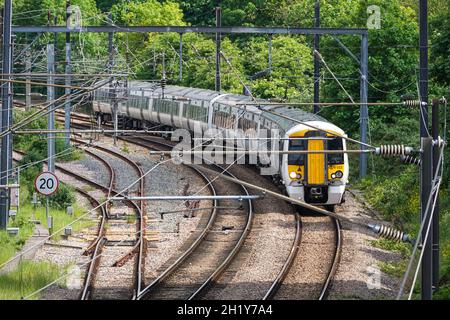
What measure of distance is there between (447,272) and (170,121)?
87.2 ft

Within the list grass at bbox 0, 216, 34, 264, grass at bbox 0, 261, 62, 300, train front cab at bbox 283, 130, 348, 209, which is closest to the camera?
grass at bbox 0, 261, 62, 300

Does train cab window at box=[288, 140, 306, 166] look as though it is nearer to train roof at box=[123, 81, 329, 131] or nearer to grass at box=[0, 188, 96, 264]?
train roof at box=[123, 81, 329, 131]

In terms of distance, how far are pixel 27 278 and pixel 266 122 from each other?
39.9ft

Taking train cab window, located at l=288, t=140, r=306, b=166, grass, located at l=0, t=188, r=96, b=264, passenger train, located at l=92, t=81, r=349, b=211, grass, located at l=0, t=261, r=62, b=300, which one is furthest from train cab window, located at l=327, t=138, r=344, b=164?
grass, located at l=0, t=261, r=62, b=300

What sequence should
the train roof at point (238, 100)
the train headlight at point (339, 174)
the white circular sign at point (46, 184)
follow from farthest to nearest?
the train roof at point (238, 100) < the train headlight at point (339, 174) < the white circular sign at point (46, 184)

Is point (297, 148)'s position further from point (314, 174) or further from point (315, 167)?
point (314, 174)

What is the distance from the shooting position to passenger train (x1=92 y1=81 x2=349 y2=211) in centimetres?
2503

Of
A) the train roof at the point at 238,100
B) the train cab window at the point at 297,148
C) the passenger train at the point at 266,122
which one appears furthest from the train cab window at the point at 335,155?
the train roof at the point at 238,100

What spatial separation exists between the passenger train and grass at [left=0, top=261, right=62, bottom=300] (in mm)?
4378

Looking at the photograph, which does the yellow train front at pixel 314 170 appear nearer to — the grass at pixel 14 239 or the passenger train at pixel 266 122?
the passenger train at pixel 266 122

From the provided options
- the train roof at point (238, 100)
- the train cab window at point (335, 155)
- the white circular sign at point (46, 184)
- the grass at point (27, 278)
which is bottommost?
the grass at point (27, 278)

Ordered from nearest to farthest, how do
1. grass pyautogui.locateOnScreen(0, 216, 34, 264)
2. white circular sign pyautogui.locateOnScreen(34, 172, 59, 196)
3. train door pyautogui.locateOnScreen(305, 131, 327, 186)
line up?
grass pyautogui.locateOnScreen(0, 216, 34, 264), white circular sign pyautogui.locateOnScreen(34, 172, 59, 196), train door pyautogui.locateOnScreen(305, 131, 327, 186)

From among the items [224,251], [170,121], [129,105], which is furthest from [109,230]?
[129,105]

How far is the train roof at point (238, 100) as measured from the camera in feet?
87.9
